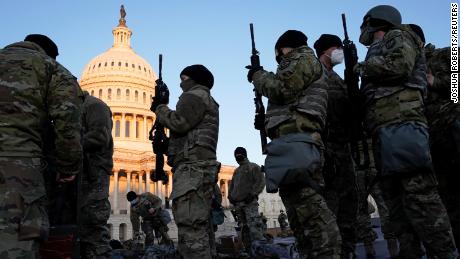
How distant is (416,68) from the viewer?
11.8 feet

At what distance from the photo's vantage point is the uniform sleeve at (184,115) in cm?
441

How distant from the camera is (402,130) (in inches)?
129

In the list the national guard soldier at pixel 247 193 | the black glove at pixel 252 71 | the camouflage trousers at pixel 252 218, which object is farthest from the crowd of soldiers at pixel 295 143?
the national guard soldier at pixel 247 193

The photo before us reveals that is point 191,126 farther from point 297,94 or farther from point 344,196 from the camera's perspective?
point 344,196

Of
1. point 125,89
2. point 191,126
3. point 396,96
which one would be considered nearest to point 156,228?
point 191,126

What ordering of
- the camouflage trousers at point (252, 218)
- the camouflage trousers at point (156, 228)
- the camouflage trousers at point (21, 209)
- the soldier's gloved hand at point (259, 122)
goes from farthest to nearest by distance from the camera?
the camouflage trousers at point (156, 228), the camouflage trousers at point (252, 218), the soldier's gloved hand at point (259, 122), the camouflage trousers at point (21, 209)

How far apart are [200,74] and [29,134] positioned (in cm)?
253

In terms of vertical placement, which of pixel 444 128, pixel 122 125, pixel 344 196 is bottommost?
pixel 344 196

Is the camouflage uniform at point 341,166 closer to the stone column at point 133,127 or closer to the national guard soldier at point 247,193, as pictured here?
the national guard soldier at point 247,193

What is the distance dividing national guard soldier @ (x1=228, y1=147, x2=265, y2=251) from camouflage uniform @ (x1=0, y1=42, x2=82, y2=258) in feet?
19.7

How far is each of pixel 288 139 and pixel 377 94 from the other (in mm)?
982

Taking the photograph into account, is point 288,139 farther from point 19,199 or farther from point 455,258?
point 19,199

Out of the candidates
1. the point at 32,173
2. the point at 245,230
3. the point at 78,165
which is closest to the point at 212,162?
the point at 78,165

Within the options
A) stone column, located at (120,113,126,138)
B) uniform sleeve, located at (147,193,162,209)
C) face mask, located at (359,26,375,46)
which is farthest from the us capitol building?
face mask, located at (359,26,375,46)
